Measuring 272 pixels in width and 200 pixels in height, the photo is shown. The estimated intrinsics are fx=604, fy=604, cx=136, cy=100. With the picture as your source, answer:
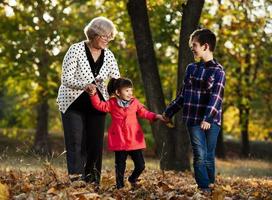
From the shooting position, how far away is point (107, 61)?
7.36 meters

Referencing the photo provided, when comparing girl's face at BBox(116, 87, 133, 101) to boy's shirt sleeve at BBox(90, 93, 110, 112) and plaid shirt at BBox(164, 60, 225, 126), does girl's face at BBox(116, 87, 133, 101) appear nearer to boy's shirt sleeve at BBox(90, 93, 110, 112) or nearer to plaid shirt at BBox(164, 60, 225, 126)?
boy's shirt sleeve at BBox(90, 93, 110, 112)

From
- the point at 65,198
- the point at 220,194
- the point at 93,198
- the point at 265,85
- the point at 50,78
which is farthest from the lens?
the point at 265,85

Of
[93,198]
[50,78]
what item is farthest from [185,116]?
[50,78]

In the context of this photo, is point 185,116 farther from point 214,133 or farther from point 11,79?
point 11,79

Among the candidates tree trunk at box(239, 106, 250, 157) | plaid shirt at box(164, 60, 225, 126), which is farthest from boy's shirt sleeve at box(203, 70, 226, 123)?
tree trunk at box(239, 106, 250, 157)

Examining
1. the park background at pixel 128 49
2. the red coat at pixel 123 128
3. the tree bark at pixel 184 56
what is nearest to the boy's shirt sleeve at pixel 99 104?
the red coat at pixel 123 128

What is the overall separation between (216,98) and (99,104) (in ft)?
4.55

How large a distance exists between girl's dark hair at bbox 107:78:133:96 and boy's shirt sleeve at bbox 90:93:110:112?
23cm

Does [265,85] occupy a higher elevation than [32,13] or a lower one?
lower

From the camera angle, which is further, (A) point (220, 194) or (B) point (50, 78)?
(B) point (50, 78)

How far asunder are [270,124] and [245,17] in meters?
17.6

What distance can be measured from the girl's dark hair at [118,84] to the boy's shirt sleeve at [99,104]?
232 mm

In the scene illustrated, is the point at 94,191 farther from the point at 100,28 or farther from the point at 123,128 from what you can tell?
the point at 100,28

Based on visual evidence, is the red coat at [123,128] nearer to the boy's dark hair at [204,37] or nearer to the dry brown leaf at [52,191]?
the boy's dark hair at [204,37]
